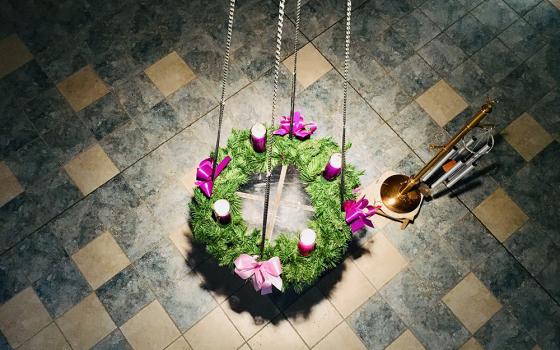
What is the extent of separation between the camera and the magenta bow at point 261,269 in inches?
122

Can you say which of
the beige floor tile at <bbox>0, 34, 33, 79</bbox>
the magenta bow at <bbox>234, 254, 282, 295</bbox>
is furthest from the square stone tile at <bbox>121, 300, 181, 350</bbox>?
the beige floor tile at <bbox>0, 34, 33, 79</bbox>

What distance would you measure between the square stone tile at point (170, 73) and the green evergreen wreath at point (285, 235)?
1.87 m

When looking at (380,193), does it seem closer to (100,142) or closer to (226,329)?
(226,329)

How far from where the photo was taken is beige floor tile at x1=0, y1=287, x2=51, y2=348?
173 inches

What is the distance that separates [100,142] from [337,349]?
3286mm

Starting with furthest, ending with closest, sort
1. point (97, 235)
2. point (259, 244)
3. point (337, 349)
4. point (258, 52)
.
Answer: point (258, 52), point (97, 235), point (337, 349), point (259, 244)

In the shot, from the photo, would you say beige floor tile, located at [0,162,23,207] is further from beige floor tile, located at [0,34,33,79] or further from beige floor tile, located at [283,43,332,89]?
beige floor tile, located at [283,43,332,89]

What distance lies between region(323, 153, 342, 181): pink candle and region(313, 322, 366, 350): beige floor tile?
1.77 meters

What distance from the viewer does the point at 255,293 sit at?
4477 millimetres

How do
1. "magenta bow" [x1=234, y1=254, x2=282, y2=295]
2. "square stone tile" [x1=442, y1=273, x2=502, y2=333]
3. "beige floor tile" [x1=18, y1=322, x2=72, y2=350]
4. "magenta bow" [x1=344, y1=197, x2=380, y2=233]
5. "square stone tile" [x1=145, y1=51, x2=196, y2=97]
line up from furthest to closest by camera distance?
"square stone tile" [x1=145, y1=51, x2=196, y2=97], "square stone tile" [x1=442, y1=273, x2=502, y2=333], "beige floor tile" [x1=18, y1=322, x2=72, y2=350], "magenta bow" [x1=344, y1=197, x2=380, y2=233], "magenta bow" [x1=234, y1=254, x2=282, y2=295]

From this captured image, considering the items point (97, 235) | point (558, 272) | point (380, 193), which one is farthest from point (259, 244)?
point (558, 272)

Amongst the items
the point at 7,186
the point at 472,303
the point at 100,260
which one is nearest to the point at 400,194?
the point at 472,303

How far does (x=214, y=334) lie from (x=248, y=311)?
389mm

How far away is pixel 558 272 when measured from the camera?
15.2 ft
